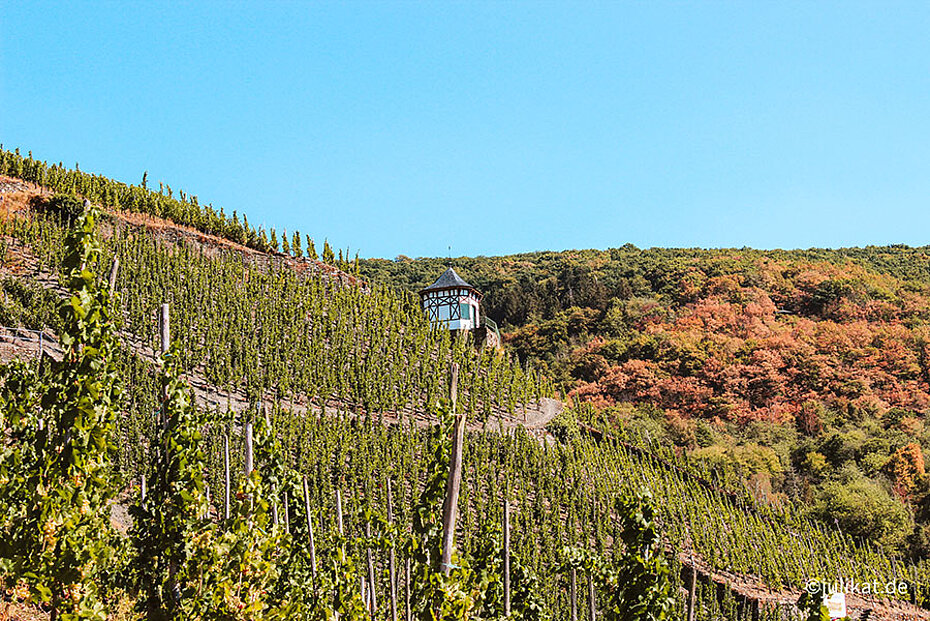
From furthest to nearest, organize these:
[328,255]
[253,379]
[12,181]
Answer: [328,255] < [12,181] < [253,379]

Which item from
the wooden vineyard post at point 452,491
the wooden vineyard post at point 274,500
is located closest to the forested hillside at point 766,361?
the wooden vineyard post at point 274,500

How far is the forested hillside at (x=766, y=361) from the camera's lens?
26.7 meters

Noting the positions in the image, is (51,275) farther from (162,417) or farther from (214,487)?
(162,417)

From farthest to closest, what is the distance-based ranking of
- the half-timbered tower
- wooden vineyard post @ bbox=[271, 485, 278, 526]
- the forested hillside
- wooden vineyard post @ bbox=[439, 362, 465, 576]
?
the half-timbered tower < the forested hillside < wooden vineyard post @ bbox=[271, 485, 278, 526] < wooden vineyard post @ bbox=[439, 362, 465, 576]

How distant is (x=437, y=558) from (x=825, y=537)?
2046 cm

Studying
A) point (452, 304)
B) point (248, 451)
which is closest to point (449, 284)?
point (452, 304)

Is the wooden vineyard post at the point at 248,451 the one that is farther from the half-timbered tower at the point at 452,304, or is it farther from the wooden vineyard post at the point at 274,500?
the half-timbered tower at the point at 452,304

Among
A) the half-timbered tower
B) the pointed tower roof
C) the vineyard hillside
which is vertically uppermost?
the pointed tower roof

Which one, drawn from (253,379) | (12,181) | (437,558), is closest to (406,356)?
(253,379)

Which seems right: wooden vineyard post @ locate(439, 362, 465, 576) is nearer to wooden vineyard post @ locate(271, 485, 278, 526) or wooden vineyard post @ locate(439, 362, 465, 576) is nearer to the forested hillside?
wooden vineyard post @ locate(271, 485, 278, 526)

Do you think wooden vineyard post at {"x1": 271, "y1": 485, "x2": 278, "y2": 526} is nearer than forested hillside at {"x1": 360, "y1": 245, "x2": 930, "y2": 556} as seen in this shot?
Yes

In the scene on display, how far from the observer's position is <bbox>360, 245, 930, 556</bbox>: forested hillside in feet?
87.7

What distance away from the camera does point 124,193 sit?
29.2 metres

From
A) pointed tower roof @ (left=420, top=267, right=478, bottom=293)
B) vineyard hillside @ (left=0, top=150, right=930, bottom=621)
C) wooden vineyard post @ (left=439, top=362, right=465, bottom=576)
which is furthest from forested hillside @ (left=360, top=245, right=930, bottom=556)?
wooden vineyard post @ (left=439, top=362, right=465, bottom=576)
